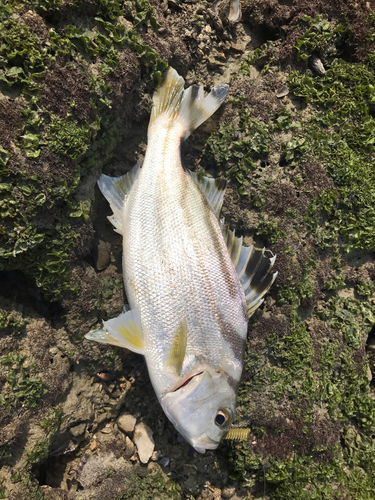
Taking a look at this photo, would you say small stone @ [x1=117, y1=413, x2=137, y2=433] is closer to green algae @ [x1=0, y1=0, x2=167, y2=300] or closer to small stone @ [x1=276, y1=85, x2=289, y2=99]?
green algae @ [x1=0, y1=0, x2=167, y2=300]

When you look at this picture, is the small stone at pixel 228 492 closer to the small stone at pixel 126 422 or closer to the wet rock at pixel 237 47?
the small stone at pixel 126 422

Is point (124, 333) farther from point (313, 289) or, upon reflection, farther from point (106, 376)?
point (313, 289)

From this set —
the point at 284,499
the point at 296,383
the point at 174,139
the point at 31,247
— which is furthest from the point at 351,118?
the point at 284,499

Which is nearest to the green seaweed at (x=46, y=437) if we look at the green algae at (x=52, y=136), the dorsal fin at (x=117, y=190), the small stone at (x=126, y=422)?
the small stone at (x=126, y=422)

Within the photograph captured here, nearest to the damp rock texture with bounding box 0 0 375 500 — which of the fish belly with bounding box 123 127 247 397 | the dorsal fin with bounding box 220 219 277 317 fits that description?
the dorsal fin with bounding box 220 219 277 317

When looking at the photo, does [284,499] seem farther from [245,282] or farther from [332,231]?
[332,231]
